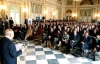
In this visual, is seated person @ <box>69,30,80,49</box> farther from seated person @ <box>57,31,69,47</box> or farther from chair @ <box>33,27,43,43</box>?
chair @ <box>33,27,43,43</box>

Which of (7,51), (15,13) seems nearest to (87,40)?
(7,51)

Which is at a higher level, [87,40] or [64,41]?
[87,40]

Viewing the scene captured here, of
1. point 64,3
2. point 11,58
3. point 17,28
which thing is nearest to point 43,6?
point 17,28

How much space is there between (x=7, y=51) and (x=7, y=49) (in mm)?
47

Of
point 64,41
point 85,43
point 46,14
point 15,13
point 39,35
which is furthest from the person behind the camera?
point 46,14

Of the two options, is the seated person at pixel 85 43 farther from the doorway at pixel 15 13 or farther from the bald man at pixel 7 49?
the doorway at pixel 15 13

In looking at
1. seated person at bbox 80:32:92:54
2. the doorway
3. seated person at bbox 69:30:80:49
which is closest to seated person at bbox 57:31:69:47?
seated person at bbox 69:30:80:49

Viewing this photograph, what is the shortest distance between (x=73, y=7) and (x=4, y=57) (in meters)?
24.3

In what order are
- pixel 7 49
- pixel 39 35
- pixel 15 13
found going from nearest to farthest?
pixel 7 49 < pixel 39 35 < pixel 15 13

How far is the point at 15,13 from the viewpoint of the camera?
1188cm

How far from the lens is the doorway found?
11383 millimetres

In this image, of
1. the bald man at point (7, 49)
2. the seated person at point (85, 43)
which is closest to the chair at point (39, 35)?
the seated person at point (85, 43)

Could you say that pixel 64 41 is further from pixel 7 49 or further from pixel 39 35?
pixel 7 49

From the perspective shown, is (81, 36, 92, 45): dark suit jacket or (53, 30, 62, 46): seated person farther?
(53, 30, 62, 46): seated person
